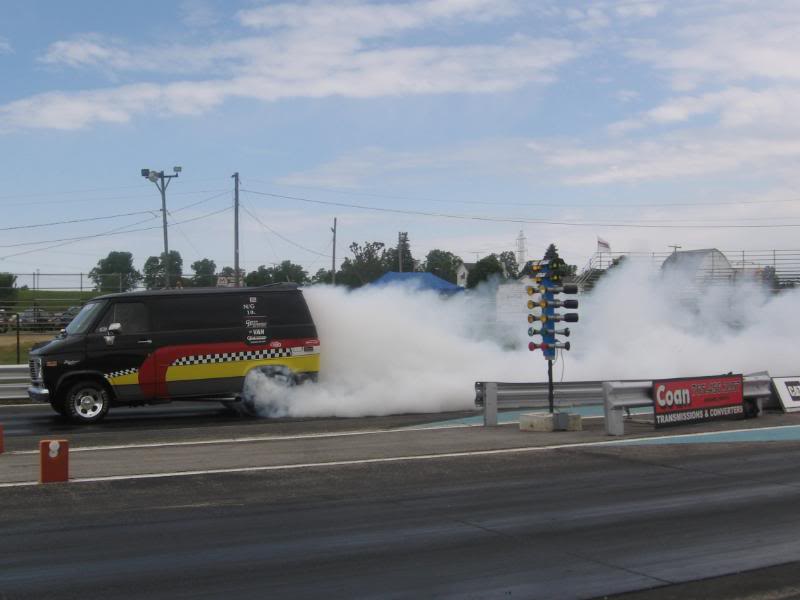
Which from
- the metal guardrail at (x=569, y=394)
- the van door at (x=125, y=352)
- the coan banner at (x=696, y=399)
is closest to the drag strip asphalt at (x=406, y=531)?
the metal guardrail at (x=569, y=394)

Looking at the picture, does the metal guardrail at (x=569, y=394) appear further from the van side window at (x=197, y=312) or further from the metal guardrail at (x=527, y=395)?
the van side window at (x=197, y=312)

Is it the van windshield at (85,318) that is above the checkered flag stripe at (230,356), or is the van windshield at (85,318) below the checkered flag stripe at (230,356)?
above

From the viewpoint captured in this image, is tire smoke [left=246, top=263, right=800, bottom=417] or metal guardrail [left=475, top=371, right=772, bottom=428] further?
tire smoke [left=246, top=263, right=800, bottom=417]

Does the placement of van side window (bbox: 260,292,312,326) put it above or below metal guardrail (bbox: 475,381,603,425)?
above

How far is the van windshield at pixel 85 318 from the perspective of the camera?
51.1 ft

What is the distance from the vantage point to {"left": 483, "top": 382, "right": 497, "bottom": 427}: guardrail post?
14602 mm

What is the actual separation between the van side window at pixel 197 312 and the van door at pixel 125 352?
0.33 metres

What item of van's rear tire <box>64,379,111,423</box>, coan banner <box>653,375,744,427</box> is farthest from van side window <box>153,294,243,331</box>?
coan banner <box>653,375,744,427</box>

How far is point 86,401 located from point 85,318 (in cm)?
159

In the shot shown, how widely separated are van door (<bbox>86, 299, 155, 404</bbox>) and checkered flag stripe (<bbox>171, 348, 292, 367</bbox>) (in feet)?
2.02

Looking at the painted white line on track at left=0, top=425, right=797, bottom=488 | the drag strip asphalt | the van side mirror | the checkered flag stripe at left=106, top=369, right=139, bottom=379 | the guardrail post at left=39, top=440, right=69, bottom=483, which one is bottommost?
the drag strip asphalt

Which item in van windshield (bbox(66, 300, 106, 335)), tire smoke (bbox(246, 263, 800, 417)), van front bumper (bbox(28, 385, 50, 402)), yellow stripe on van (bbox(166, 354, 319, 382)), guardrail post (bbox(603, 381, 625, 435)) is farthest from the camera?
tire smoke (bbox(246, 263, 800, 417))

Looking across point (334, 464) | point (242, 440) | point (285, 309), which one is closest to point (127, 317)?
point (285, 309)

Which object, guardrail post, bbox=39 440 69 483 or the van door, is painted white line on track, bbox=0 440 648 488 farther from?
the van door
